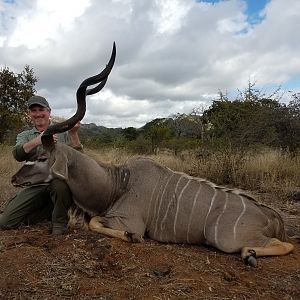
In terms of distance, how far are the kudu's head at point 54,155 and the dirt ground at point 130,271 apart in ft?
1.73

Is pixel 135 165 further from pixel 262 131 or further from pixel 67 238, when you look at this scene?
pixel 262 131

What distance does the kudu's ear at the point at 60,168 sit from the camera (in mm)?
3709

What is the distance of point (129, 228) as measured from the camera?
3.59 metres

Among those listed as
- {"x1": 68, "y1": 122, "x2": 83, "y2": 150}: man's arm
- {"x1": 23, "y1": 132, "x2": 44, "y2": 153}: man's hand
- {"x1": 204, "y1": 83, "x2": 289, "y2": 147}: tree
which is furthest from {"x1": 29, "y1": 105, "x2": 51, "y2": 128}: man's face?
{"x1": 204, "y1": 83, "x2": 289, "y2": 147}: tree

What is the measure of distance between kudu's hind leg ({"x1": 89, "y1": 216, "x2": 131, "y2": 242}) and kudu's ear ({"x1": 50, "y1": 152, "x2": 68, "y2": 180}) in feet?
1.47

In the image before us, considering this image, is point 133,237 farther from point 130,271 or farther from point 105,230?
point 130,271

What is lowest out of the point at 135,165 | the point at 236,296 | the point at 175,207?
the point at 236,296

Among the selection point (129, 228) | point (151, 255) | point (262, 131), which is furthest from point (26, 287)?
point (262, 131)

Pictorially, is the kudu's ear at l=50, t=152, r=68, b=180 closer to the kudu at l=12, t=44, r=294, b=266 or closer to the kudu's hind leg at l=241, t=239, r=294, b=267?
the kudu at l=12, t=44, r=294, b=266

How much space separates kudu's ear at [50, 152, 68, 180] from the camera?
12.2 feet

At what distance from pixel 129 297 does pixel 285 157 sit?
21.2 feet

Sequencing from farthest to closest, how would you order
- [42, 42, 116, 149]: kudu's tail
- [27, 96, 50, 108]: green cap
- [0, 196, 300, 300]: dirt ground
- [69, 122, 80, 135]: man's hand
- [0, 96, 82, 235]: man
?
[27, 96, 50, 108]: green cap
[69, 122, 80, 135]: man's hand
[0, 96, 82, 235]: man
[42, 42, 116, 149]: kudu's tail
[0, 196, 300, 300]: dirt ground

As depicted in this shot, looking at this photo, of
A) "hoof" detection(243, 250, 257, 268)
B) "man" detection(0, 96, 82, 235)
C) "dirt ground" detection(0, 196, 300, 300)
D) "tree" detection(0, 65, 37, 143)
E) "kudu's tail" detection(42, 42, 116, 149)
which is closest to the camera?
"dirt ground" detection(0, 196, 300, 300)

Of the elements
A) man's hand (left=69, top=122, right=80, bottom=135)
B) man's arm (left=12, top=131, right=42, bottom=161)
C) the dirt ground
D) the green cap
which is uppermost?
the green cap
